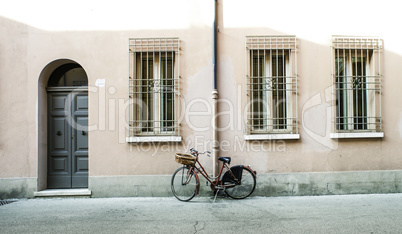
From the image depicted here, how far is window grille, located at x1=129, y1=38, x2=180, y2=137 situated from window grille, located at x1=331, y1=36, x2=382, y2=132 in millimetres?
3542

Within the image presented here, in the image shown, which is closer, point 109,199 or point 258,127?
point 109,199

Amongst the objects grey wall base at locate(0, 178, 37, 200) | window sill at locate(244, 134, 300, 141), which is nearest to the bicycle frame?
window sill at locate(244, 134, 300, 141)

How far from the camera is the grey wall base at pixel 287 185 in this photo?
5.88m

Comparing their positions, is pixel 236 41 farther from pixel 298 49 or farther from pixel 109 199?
pixel 109 199

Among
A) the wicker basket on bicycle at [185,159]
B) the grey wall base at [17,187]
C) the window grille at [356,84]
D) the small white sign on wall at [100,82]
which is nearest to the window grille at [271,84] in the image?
the window grille at [356,84]

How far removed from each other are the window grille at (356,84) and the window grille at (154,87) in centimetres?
354

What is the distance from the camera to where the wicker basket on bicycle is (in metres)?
5.40

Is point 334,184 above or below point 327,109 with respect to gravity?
below

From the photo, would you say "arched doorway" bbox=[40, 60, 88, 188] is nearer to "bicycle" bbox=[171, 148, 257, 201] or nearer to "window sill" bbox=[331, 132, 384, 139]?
"bicycle" bbox=[171, 148, 257, 201]

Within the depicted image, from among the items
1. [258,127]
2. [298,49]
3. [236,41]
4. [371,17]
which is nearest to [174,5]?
[236,41]

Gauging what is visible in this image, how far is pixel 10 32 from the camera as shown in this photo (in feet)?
19.7

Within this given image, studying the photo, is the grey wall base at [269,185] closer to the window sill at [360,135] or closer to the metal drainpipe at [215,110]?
the metal drainpipe at [215,110]

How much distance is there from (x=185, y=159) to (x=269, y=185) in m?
1.94

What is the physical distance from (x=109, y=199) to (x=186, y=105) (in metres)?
2.56
